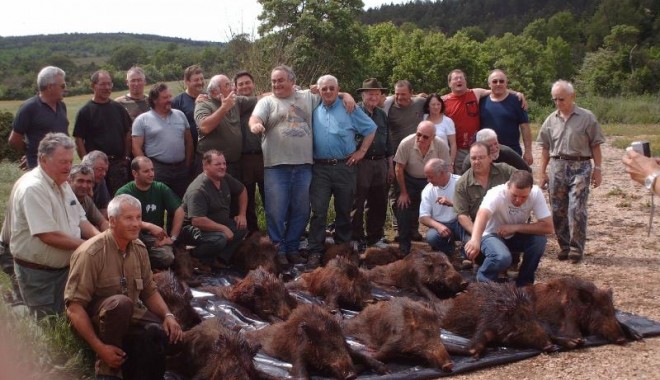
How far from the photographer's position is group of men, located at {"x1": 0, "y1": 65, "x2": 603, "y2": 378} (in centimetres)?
652

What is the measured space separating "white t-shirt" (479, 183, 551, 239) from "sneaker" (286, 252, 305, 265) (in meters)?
2.03

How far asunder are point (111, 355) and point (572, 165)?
17.9 feet

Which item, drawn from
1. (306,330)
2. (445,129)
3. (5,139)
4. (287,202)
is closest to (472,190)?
(445,129)

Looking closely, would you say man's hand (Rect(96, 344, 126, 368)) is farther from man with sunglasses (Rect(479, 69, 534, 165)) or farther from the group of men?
man with sunglasses (Rect(479, 69, 534, 165))

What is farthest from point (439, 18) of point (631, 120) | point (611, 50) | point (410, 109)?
point (410, 109)

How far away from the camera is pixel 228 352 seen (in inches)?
170

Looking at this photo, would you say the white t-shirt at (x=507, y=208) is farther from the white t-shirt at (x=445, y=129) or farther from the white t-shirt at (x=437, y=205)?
the white t-shirt at (x=445, y=129)

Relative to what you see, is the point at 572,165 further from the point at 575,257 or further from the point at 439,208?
the point at 439,208

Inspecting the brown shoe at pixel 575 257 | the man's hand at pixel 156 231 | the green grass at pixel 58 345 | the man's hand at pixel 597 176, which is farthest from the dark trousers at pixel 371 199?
the green grass at pixel 58 345

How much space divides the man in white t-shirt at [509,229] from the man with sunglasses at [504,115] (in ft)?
5.64

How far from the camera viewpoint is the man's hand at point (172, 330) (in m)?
4.43

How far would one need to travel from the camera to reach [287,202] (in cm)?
752

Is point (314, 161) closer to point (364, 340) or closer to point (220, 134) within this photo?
point (220, 134)

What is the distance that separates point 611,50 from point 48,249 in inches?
2139
